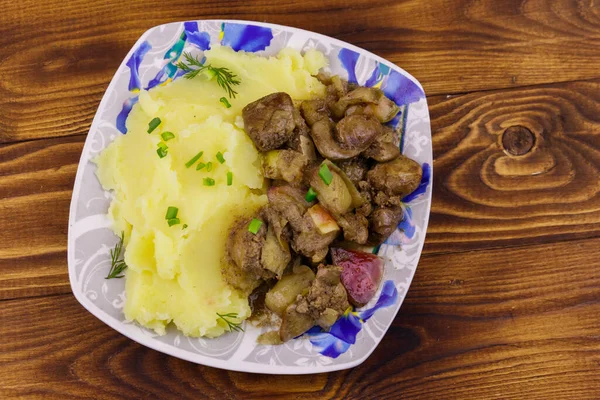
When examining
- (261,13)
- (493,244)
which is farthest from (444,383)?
(261,13)

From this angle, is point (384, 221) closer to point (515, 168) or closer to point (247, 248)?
point (247, 248)


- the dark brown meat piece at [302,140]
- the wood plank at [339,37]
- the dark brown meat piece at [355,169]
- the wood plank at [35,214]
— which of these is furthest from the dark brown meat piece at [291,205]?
the wood plank at [35,214]

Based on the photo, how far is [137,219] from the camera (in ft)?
10.0

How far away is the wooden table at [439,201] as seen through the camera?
3.54 m

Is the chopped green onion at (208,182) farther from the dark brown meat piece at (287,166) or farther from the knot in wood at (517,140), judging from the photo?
the knot in wood at (517,140)

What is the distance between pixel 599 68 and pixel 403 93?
1.78 meters

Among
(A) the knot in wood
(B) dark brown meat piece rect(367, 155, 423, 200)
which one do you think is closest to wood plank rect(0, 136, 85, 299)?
(B) dark brown meat piece rect(367, 155, 423, 200)

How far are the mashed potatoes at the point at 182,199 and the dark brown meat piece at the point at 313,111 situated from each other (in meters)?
0.40

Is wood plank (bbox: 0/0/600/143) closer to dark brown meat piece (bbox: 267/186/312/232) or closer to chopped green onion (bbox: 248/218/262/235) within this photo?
dark brown meat piece (bbox: 267/186/312/232)

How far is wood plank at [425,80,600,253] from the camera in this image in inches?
146

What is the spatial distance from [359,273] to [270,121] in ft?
3.50

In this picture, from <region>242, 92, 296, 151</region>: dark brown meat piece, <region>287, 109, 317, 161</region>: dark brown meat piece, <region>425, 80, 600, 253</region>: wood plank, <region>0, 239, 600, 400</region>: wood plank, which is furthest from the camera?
<region>425, 80, 600, 253</region>: wood plank

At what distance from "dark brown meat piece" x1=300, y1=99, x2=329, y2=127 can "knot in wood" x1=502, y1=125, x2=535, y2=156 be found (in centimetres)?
147

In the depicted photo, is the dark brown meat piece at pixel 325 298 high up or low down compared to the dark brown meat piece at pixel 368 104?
down
